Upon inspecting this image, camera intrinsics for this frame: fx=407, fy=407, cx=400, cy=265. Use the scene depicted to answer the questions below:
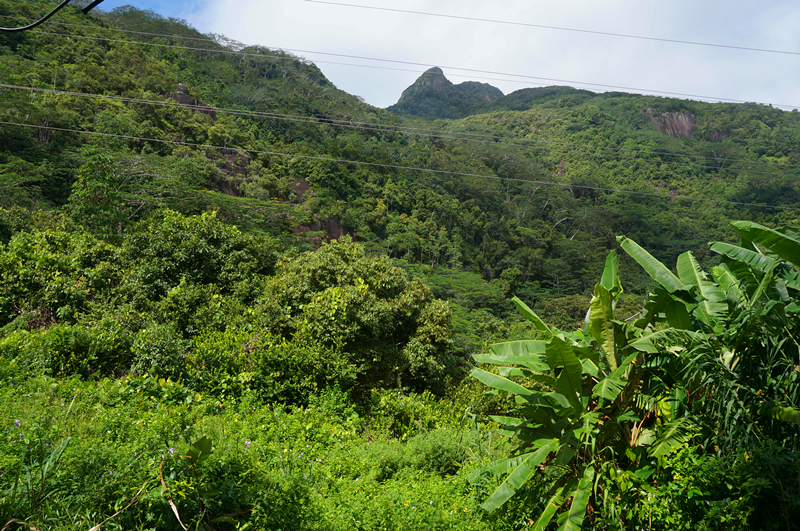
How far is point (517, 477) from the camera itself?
10.6 feet

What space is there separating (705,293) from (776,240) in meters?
0.60

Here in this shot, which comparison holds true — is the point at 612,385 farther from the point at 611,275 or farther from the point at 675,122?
the point at 675,122

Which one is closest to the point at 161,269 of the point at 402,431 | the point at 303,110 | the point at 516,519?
the point at 402,431

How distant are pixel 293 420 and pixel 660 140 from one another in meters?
77.5

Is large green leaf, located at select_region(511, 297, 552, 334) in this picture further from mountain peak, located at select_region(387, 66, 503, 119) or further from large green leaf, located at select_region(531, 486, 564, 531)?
mountain peak, located at select_region(387, 66, 503, 119)

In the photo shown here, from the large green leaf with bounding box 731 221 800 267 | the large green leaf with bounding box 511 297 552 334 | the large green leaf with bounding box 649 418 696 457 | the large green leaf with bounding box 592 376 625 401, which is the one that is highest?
the large green leaf with bounding box 731 221 800 267

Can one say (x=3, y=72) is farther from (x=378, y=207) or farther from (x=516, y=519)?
(x=516, y=519)

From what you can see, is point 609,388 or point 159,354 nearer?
point 609,388

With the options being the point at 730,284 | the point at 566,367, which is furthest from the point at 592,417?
the point at 730,284

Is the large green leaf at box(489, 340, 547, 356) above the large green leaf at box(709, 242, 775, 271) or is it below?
below

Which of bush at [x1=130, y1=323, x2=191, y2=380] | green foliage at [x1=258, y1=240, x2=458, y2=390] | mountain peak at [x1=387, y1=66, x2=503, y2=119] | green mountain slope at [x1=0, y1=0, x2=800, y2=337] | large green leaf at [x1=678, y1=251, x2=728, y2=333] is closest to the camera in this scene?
large green leaf at [x1=678, y1=251, x2=728, y2=333]

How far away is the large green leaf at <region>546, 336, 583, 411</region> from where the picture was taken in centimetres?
308

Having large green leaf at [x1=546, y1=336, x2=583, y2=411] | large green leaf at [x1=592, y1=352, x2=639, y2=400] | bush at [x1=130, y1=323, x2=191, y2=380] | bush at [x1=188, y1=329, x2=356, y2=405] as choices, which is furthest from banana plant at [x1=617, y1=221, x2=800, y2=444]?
bush at [x1=130, y1=323, x2=191, y2=380]

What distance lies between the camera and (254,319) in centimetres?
845
